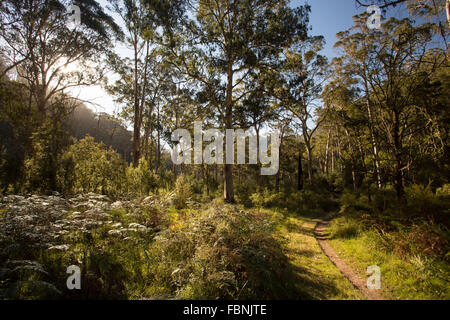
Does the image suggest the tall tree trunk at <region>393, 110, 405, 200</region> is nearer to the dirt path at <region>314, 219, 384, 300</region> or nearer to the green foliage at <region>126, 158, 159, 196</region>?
the dirt path at <region>314, 219, 384, 300</region>

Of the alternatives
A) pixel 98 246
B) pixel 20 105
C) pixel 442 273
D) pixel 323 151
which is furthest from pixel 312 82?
pixel 323 151

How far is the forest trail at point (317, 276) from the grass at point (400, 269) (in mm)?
543

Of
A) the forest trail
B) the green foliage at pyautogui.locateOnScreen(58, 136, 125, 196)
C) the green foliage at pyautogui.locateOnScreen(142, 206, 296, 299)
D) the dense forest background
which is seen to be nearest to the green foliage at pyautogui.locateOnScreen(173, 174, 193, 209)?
the dense forest background

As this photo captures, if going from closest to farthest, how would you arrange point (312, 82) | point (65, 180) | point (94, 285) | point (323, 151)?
point (94, 285) < point (65, 180) < point (312, 82) < point (323, 151)

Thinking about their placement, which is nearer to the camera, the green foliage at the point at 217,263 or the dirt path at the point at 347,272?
the green foliage at the point at 217,263

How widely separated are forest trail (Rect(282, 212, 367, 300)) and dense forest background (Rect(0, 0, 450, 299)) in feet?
1.25

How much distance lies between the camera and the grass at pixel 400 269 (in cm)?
321

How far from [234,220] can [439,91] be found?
27.4ft

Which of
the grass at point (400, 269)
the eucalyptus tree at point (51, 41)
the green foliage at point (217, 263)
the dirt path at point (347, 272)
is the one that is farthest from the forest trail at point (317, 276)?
the eucalyptus tree at point (51, 41)

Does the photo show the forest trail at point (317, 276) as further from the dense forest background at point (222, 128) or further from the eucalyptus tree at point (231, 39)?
the eucalyptus tree at point (231, 39)

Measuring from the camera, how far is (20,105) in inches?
358

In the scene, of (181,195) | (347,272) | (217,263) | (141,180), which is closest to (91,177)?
(141,180)

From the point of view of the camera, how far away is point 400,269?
380cm

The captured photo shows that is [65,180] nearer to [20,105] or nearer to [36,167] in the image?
[36,167]
